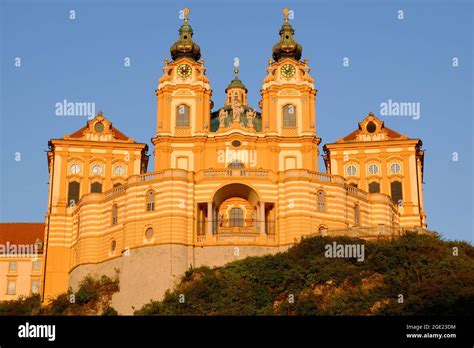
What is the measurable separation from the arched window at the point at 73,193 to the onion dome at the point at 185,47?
50.8ft

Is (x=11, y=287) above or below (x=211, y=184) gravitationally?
below

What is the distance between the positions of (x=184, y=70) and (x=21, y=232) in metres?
27.4

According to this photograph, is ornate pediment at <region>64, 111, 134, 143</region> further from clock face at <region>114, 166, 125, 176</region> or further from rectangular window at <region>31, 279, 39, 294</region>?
rectangular window at <region>31, 279, 39, 294</region>

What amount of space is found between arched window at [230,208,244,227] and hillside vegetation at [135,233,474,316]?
8.83 m

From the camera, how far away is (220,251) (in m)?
74.2

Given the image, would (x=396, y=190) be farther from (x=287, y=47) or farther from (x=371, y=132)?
(x=287, y=47)

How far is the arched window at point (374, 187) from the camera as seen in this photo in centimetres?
9038

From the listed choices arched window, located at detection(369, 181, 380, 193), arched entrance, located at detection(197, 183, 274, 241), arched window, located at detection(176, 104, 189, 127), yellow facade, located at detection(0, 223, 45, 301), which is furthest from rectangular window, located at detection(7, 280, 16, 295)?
arched window, located at detection(369, 181, 380, 193)

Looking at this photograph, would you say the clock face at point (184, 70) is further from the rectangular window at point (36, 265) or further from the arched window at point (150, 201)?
the rectangular window at point (36, 265)

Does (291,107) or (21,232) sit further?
(21,232)

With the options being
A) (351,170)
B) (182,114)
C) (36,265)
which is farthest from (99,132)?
(351,170)

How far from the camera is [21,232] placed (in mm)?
101562

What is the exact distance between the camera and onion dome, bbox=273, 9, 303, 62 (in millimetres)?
90562

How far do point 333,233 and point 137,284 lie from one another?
52.3 ft
